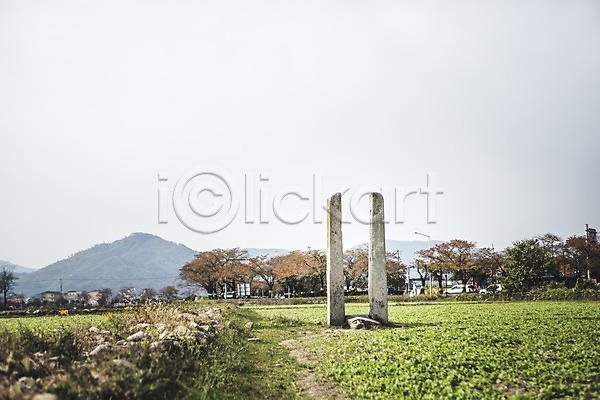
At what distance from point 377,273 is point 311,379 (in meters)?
7.16

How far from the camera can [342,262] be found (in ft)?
49.2

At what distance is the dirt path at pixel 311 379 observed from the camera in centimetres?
712

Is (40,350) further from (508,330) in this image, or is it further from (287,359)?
(508,330)

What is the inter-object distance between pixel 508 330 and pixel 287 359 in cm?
576

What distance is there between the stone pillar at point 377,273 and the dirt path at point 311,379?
3702mm

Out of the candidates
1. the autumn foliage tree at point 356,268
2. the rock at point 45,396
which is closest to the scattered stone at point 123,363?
the rock at point 45,396

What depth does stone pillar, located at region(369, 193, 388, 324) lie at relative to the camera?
1462 centimetres

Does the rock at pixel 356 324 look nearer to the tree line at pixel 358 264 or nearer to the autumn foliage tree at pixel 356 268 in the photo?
the tree line at pixel 358 264

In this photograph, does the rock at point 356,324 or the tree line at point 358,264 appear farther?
the tree line at point 358,264

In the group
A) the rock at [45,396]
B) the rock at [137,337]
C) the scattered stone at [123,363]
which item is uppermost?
the rock at [45,396]

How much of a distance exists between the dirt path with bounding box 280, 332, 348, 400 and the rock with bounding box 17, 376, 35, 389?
163 inches

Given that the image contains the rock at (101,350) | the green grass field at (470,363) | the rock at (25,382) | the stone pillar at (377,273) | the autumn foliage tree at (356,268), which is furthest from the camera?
the autumn foliage tree at (356,268)

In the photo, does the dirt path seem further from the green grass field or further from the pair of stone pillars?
the pair of stone pillars

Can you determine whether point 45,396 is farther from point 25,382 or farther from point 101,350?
point 101,350
